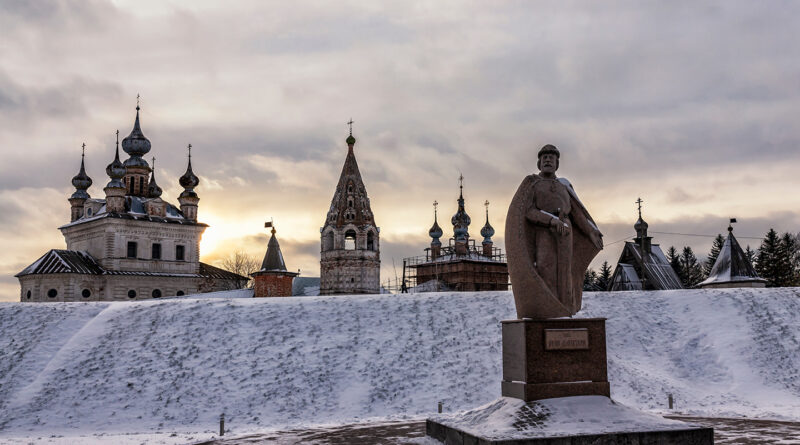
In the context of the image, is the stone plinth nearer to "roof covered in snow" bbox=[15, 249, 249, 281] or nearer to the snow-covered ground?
the snow-covered ground

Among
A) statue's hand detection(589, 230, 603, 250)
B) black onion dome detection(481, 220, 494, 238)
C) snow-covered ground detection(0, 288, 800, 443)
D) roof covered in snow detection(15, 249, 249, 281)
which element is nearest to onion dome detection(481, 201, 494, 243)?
black onion dome detection(481, 220, 494, 238)

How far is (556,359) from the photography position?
11664 millimetres

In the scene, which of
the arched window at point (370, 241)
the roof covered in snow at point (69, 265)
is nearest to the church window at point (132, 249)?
the roof covered in snow at point (69, 265)

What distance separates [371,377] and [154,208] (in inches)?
1669

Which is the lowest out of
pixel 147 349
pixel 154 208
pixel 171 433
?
pixel 171 433

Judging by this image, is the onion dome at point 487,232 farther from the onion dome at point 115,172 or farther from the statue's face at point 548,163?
the statue's face at point 548,163

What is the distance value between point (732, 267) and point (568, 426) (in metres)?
35.9

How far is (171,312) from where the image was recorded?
26.1 metres

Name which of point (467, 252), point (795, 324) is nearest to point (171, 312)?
point (795, 324)

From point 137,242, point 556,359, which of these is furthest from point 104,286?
point 556,359

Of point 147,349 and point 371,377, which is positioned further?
point 147,349

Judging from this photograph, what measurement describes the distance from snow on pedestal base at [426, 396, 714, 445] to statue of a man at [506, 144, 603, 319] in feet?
5.28

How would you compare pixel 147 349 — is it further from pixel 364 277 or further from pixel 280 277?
pixel 364 277

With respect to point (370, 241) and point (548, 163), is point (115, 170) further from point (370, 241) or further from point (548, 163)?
point (548, 163)
